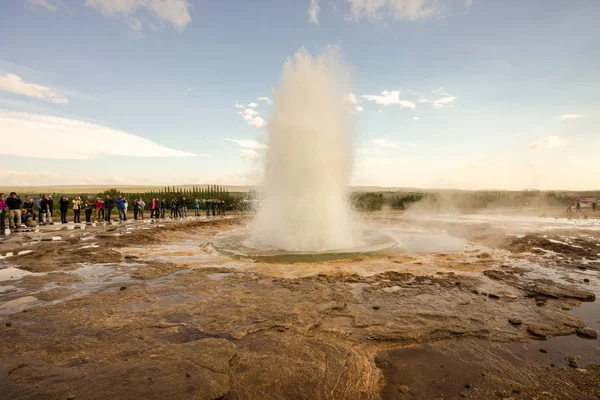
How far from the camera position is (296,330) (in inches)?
183

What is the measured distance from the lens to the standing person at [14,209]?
50.7ft

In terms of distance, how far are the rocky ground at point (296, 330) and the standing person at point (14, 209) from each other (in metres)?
8.83

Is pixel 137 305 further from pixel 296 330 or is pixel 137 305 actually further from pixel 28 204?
pixel 28 204

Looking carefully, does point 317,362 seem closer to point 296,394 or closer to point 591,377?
point 296,394

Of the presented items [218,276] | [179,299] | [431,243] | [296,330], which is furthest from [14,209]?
[431,243]

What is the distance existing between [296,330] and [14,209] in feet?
61.6

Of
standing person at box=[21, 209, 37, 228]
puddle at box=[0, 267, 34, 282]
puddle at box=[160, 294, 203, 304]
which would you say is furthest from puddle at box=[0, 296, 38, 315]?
standing person at box=[21, 209, 37, 228]

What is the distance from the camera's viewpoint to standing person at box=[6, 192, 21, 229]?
1546 cm

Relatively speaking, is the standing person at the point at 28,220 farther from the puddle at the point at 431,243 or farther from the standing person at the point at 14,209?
the puddle at the point at 431,243

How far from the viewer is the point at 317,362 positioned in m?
3.75

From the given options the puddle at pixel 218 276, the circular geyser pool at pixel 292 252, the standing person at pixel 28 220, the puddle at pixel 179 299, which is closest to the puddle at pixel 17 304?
the puddle at pixel 179 299

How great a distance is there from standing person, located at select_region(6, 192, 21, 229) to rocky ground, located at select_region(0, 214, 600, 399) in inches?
Answer: 347

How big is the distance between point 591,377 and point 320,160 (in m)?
10.1

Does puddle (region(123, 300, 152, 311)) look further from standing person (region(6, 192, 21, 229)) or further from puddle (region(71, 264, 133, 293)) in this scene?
standing person (region(6, 192, 21, 229))
